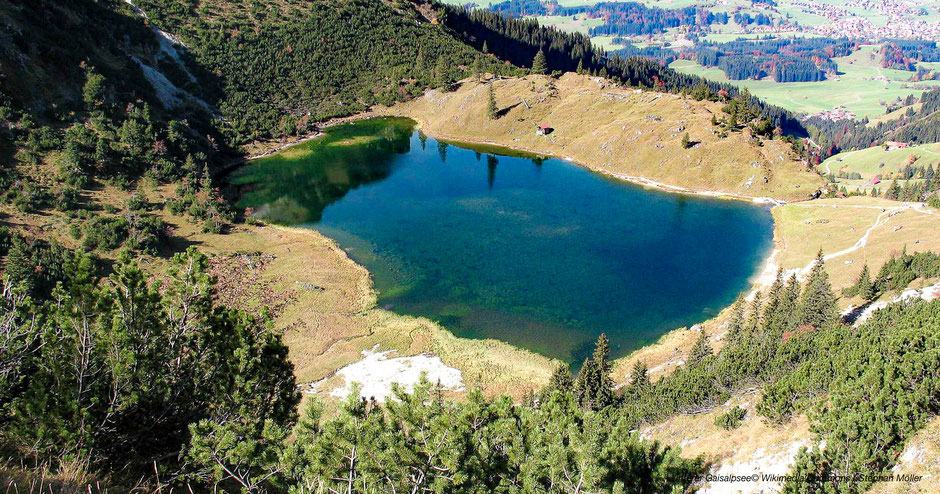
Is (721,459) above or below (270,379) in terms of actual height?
below

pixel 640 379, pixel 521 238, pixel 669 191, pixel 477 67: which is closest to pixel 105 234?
pixel 521 238

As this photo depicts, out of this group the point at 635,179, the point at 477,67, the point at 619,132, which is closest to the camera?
the point at 635,179

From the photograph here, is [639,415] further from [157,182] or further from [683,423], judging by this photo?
[157,182]

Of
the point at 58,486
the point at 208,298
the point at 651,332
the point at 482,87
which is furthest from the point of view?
the point at 482,87

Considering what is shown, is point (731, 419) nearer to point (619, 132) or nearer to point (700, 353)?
point (700, 353)

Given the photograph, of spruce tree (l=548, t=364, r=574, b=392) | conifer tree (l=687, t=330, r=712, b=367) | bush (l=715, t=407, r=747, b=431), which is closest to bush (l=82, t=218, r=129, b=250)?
spruce tree (l=548, t=364, r=574, b=392)

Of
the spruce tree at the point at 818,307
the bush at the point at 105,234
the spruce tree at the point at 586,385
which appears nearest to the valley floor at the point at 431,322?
the bush at the point at 105,234

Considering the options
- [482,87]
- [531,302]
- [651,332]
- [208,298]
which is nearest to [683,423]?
[651,332]
